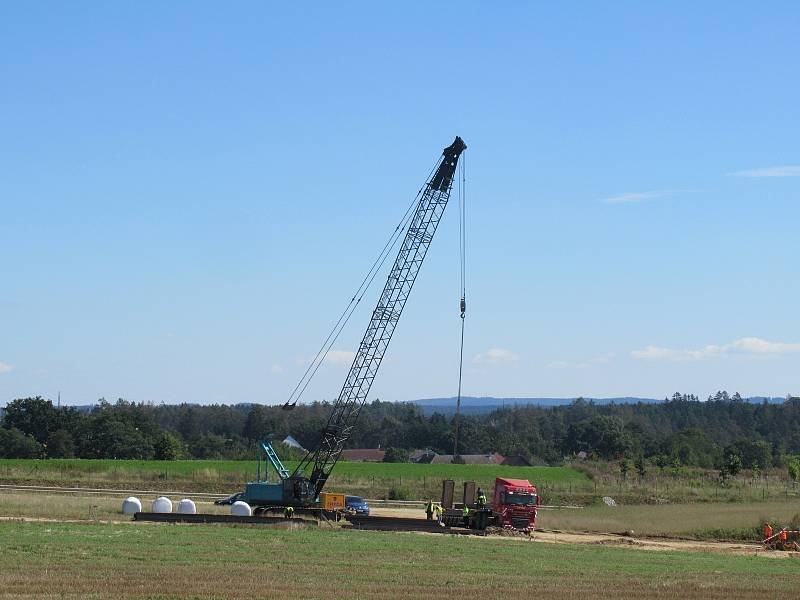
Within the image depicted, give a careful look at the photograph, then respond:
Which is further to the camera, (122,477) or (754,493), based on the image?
(122,477)

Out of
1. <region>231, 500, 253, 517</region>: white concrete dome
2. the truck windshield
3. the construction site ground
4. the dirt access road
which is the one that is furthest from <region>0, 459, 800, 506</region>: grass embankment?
the dirt access road

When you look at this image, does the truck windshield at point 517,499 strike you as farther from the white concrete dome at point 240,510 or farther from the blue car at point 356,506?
the white concrete dome at point 240,510

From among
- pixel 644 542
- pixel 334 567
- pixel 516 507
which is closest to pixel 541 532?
pixel 516 507

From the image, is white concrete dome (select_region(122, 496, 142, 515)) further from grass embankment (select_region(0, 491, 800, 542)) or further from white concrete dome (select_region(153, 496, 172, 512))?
white concrete dome (select_region(153, 496, 172, 512))

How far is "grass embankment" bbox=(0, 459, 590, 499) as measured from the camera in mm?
102250

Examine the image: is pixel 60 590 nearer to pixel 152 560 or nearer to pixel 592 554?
pixel 152 560

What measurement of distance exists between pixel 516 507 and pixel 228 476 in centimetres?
5253

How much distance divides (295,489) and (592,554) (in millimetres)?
25848

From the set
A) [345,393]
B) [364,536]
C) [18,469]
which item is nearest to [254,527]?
[364,536]

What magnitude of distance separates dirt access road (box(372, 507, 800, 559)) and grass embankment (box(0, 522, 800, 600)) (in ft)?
16.3

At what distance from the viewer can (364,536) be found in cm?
5328

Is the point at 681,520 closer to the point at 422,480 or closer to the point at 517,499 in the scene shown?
the point at 517,499

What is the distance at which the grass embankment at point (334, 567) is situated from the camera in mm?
32969

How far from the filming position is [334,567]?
1527 inches
